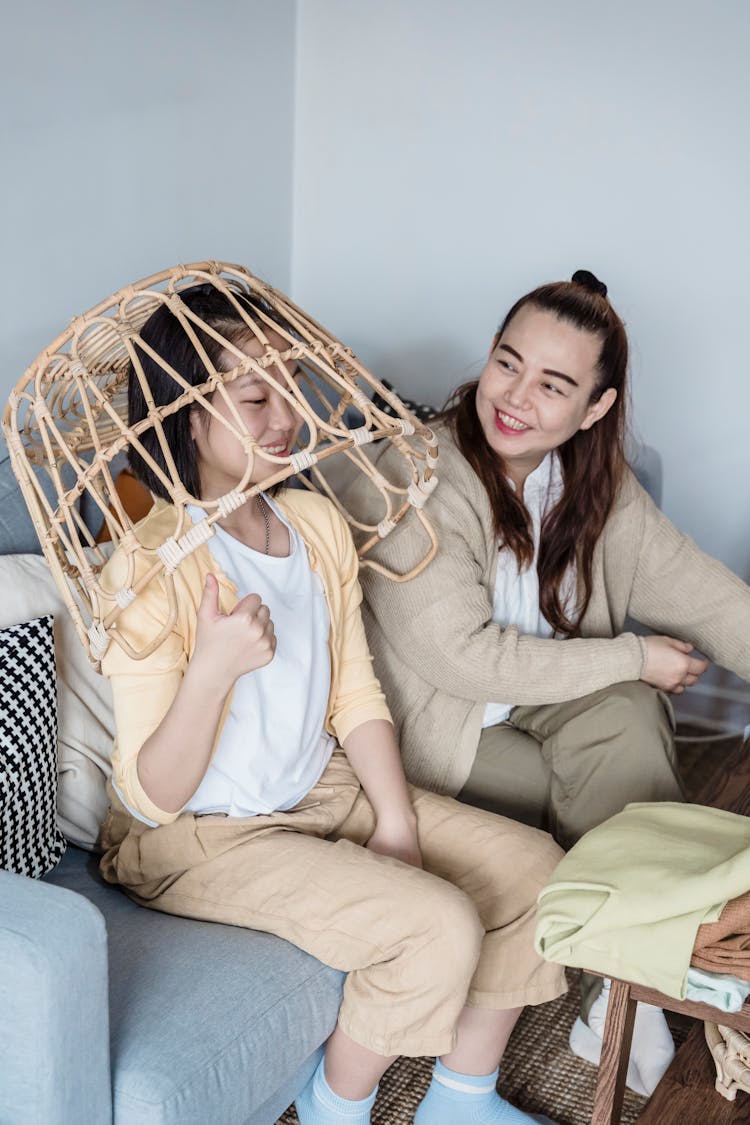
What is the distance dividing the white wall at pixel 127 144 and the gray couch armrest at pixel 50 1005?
113cm

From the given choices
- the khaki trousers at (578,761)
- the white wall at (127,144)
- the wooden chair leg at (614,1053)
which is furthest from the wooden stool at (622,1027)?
the white wall at (127,144)

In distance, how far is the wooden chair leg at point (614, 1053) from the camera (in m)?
1.32

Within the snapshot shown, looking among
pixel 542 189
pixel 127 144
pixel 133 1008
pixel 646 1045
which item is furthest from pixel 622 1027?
pixel 542 189

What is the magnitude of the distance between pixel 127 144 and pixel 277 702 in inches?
49.9

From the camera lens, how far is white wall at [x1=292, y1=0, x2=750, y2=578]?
2.65 metres

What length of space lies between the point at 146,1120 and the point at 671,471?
2110 millimetres

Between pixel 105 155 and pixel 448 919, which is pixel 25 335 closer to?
pixel 105 155

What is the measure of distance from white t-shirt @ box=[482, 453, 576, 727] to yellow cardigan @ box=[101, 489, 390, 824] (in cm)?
29

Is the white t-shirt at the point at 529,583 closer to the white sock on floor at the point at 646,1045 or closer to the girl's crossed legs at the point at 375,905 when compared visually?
the girl's crossed legs at the point at 375,905

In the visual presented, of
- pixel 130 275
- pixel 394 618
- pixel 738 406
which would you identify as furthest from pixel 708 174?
pixel 394 618

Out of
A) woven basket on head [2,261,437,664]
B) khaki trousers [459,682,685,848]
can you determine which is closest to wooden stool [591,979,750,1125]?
khaki trousers [459,682,685,848]

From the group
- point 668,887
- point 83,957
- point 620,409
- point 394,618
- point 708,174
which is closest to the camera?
point 83,957

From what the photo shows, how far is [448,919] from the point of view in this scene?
137 centimetres

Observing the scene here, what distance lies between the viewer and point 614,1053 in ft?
4.43
